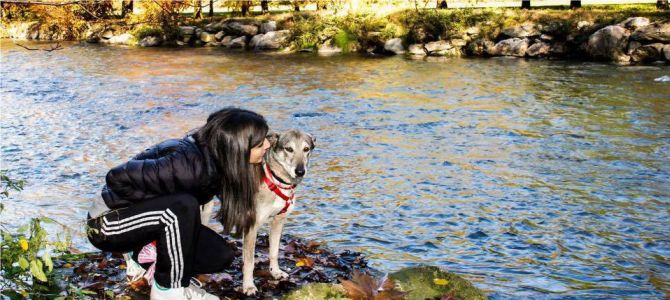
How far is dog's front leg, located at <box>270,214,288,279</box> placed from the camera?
6119mm

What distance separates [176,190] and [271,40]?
88.9ft

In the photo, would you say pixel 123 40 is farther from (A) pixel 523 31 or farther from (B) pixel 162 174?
(B) pixel 162 174

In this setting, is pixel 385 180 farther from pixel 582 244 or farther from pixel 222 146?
pixel 222 146

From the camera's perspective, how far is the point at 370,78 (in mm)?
22109

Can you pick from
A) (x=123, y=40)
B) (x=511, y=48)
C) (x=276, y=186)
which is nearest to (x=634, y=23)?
(x=511, y=48)

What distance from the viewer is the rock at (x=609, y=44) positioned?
23656mm

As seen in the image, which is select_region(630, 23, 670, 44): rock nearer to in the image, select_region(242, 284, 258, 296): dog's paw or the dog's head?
the dog's head

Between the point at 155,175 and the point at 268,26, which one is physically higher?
the point at 268,26

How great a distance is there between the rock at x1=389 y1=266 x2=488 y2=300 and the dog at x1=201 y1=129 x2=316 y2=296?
3.68 ft

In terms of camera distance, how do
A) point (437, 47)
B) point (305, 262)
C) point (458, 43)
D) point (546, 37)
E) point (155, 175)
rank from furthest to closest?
1. point (437, 47)
2. point (458, 43)
3. point (546, 37)
4. point (305, 262)
5. point (155, 175)

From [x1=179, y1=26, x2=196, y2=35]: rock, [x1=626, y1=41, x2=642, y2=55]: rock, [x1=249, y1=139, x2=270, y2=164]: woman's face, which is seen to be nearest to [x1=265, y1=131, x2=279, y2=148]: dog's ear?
[x1=249, y1=139, x2=270, y2=164]: woman's face

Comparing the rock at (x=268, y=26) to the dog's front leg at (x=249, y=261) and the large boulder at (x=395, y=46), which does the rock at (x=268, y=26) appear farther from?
the dog's front leg at (x=249, y=261)

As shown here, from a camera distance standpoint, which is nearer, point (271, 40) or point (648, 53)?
point (648, 53)

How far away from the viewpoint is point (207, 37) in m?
34.7
